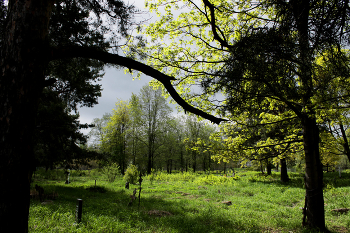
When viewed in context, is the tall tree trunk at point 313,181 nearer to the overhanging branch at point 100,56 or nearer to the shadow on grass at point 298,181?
the overhanging branch at point 100,56

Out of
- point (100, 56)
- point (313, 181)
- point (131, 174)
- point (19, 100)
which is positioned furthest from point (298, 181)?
point (19, 100)

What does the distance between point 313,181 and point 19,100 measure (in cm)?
701

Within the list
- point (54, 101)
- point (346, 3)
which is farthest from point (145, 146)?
point (346, 3)

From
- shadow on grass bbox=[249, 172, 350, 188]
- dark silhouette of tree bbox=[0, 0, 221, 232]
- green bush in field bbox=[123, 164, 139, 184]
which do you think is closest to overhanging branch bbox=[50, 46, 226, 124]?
dark silhouette of tree bbox=[0, 0, 221, 232]

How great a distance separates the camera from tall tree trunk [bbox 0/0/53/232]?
1760 mm

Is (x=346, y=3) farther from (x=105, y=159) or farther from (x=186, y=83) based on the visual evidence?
(x=105, y=159)

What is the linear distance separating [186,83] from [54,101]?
6.94m

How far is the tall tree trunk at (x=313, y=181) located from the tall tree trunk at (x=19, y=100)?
6215mm

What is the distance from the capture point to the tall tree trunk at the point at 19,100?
176 cm

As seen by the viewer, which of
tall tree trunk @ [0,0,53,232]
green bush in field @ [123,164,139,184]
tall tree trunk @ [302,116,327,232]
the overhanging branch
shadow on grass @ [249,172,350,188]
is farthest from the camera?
green bush in field @ [123,164,139,184]

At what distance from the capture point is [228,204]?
27.3 ft

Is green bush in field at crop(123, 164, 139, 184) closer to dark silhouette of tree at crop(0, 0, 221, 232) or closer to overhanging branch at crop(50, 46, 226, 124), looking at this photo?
dark silhouette of tree at crop(0, 0, 221, 232)

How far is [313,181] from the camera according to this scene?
5.38 meters

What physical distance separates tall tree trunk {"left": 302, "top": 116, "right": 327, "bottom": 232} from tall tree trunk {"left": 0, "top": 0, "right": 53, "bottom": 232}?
6215 mm
